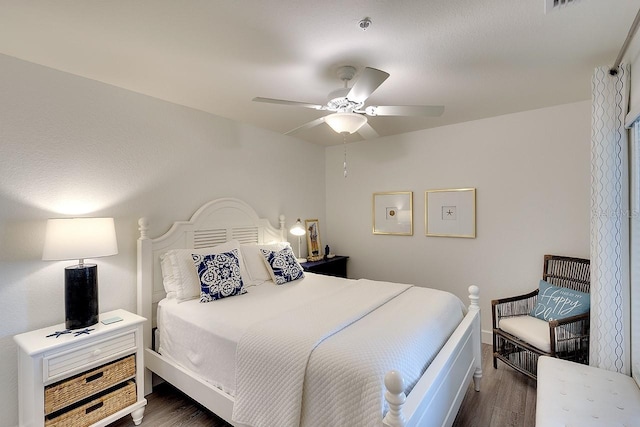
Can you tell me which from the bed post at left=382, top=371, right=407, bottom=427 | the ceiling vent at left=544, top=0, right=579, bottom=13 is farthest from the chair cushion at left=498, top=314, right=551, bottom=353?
the ceiling vent at left=544, top=0, right=579, bottom=13

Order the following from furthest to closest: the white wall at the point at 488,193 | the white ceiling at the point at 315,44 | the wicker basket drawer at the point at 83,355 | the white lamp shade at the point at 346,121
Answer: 1. the white wall at the point at 488,193
2. the white lamp shade at the point at 346,121
3. the wicker basket drawer at the point at 83,355
4. the white ceiling at the point at 315,44

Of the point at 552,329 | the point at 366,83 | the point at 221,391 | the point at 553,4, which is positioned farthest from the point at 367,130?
the point at 221,391

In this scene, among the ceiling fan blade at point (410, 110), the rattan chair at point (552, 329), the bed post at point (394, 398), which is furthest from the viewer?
the rattan chair at point (552, 329)

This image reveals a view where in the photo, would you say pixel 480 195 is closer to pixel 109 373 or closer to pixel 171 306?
pixel 171 306

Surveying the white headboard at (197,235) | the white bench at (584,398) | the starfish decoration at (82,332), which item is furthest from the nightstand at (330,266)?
the white bench at (584,398)

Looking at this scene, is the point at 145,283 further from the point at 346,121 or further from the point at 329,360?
the point at 346,121

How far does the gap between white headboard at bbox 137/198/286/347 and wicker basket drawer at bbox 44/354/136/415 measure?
1.53 ft

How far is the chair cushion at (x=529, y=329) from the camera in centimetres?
237

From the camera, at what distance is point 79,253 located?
1.96 m

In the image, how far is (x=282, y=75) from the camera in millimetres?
2262

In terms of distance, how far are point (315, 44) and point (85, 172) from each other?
6.46ft

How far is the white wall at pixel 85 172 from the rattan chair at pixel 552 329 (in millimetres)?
3057

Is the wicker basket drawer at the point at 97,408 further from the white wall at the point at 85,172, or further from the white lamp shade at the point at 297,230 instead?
the white lamp shade at the point at 297,230

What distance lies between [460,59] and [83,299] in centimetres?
306
